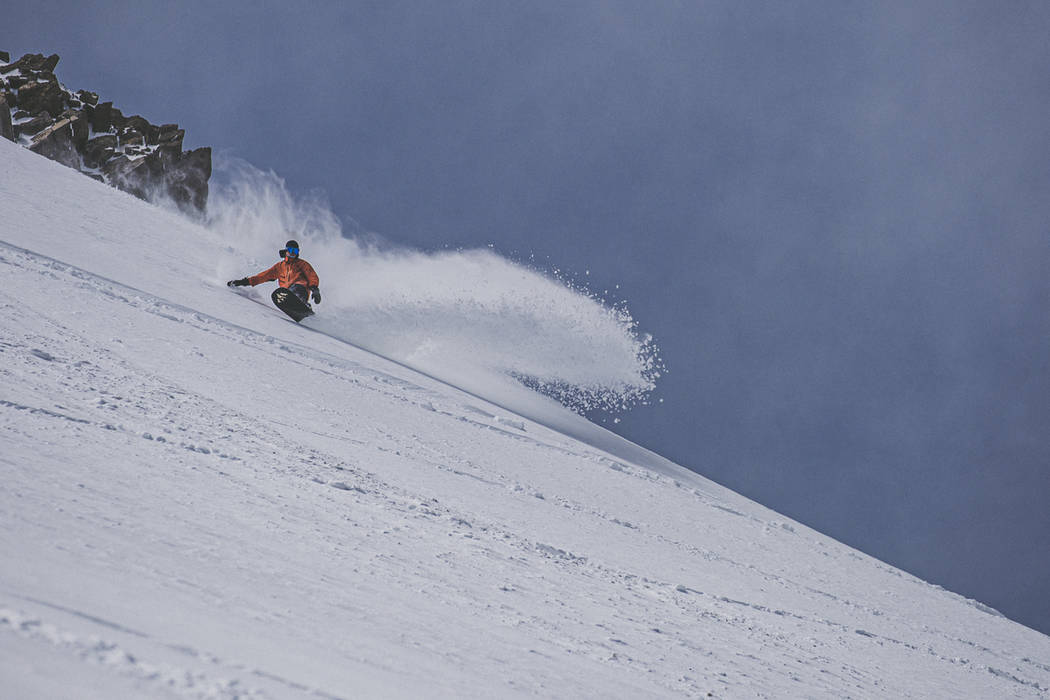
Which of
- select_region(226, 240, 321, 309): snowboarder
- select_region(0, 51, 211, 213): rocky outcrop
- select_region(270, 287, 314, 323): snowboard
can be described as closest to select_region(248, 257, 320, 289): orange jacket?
select_region(226, 240, 321, 309): snowboarder

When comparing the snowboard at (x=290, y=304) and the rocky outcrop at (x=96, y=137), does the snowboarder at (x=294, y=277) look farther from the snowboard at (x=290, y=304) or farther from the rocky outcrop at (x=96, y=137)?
the rocky outcrop at (x=96, y=137)

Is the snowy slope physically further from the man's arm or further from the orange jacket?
the orange jacket

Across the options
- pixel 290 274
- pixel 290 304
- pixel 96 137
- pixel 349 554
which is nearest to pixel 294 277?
pixel 290 274

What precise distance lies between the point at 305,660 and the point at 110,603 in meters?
0.49

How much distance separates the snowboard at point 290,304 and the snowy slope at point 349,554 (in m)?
2.24

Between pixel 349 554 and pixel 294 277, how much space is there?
8.89 meters

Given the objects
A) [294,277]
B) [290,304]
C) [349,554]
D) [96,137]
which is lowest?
[349,554]

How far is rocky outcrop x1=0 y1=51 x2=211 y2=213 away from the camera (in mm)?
43969

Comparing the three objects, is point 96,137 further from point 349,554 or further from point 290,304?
point 349,554

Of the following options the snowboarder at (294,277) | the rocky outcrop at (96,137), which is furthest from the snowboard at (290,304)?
the rocky outcrop at (96,137)

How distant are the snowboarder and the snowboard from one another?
16 cm

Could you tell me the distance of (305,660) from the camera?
182cm

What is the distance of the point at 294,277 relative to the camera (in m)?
11.0

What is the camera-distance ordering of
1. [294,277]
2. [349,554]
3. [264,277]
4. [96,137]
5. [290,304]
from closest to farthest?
1. [349,554]
2. [290,304]
3. [264,277]
4. [294,277]
5. [96,137]
